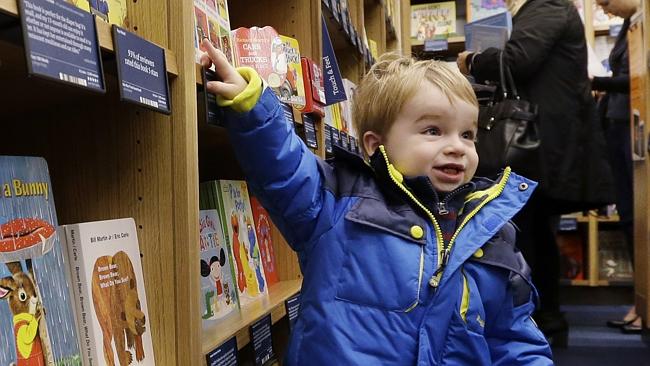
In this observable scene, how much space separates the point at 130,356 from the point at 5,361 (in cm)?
23

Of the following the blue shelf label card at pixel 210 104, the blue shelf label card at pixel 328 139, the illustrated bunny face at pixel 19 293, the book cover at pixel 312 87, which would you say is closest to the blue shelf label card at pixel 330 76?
the book cover at pixel 312 87

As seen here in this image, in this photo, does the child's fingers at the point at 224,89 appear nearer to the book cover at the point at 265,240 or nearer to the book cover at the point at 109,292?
the book cover at the point at 109,292

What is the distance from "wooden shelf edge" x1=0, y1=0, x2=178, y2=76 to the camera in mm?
606

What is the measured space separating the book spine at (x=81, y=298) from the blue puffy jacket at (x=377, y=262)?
0.30 m

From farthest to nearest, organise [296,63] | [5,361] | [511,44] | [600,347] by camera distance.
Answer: [600,347], [511,44], [296,63], [5,361]

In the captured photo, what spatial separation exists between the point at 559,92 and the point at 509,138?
13.5 inches

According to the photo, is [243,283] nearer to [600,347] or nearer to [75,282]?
[75,282]

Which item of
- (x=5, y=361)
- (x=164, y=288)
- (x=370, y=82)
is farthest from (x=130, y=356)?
(x=370, y=82)

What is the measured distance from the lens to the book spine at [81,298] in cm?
86

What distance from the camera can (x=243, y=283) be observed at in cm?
149

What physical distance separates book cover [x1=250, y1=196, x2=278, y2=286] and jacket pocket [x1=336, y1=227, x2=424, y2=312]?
58cm

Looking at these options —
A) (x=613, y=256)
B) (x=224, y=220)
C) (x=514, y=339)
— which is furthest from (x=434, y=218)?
(x=613, y=256)

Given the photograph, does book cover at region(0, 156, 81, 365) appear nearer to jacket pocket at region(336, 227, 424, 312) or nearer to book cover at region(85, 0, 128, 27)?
book cover at region(85, 0, 128, 27)

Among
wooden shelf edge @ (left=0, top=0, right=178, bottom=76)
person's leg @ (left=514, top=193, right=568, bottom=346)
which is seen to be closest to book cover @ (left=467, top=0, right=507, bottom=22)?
person's leg @ (left=514, top=193, right=568, bottom=346)
